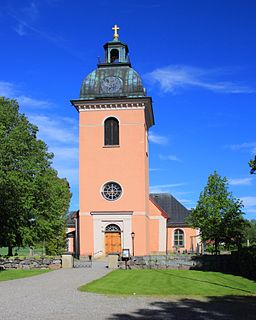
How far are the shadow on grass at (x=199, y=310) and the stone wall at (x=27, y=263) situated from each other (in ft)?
52.2

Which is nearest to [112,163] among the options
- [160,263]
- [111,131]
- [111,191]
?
[111,191]

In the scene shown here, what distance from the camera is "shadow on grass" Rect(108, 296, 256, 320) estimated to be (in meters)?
11.0

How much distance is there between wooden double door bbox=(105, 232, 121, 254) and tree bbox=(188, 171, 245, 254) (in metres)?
6.14

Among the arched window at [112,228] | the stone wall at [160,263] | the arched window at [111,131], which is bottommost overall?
the stone wall at [160,263]

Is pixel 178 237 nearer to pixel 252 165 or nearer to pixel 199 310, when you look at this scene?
pixel 252 165

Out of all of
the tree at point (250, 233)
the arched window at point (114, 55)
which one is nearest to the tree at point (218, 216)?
the tree at point (250, 233)

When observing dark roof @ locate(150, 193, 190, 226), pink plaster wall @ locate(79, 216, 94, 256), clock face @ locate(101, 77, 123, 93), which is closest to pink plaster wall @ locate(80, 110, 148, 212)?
pink plaster wall @ locate(79, 216, 94, 256)

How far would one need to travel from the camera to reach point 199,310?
1213cm

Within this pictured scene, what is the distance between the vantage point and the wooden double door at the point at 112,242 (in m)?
39.3

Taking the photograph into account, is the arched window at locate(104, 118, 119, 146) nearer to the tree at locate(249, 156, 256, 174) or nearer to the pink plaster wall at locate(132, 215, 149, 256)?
the pink plaster wall at locate(132, 215, 149, 256)

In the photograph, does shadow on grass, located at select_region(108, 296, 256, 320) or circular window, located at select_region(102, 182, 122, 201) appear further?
circular window, located at select_region(102, 182, 122, 201)

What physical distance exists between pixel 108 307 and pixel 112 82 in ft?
99.9

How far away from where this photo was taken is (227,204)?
37.0 metres

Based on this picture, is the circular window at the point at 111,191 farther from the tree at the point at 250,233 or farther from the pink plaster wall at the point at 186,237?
the pink plaster wall at the point at 186,237
